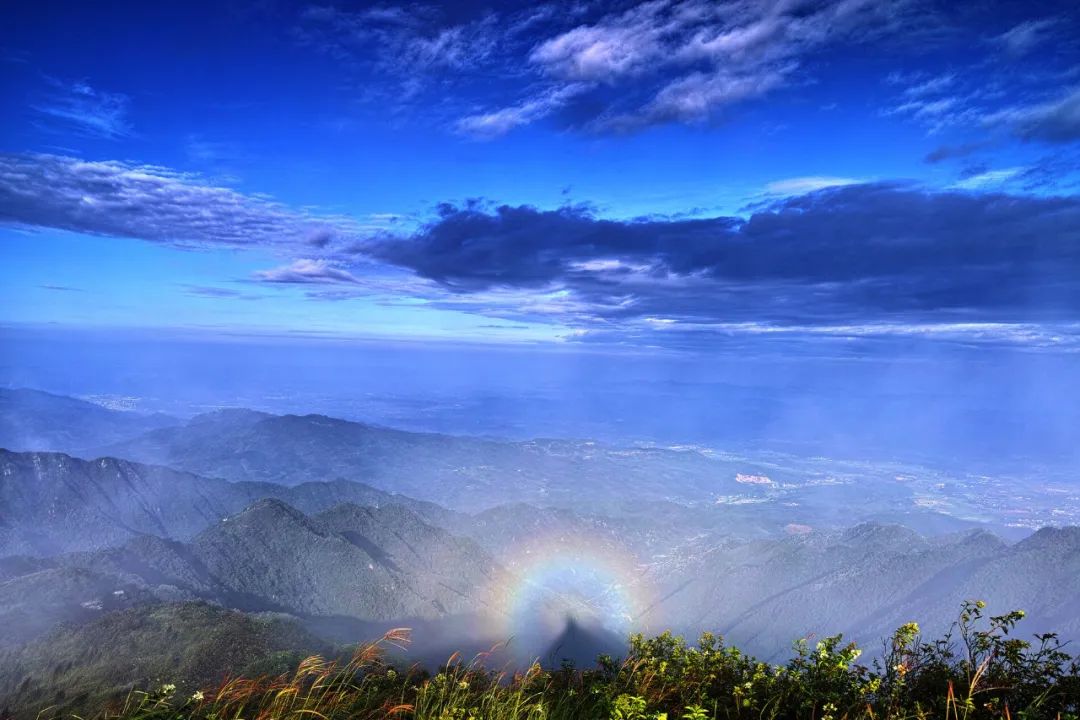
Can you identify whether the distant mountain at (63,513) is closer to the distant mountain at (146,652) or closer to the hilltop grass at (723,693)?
the distant mountain at (146,652)

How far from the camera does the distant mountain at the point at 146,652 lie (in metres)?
68.7

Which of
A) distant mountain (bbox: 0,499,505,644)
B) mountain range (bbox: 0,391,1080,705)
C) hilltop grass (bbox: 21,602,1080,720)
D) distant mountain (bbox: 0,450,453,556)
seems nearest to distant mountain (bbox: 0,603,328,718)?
mountain range (bbox: 0,391,1080,705)

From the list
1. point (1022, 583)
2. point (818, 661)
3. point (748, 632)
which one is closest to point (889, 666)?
point (818, 661)

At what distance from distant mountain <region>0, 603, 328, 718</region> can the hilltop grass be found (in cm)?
6946

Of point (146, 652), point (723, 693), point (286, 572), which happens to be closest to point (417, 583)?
point (286, 572)

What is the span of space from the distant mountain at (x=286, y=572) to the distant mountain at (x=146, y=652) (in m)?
21.4

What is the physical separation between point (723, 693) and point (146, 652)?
96.7 metres

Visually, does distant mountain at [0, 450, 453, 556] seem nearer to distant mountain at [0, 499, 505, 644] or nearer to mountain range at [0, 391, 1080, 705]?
mountain range at [0, 391, 1080, 705]

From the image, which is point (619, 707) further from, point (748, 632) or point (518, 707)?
point (748, 632)

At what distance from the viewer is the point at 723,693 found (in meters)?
7.80

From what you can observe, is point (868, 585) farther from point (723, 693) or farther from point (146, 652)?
point (723, 693)

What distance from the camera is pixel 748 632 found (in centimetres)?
13288

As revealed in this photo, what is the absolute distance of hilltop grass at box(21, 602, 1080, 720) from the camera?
6.50m

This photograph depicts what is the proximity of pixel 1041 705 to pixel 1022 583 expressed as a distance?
6365 inches
